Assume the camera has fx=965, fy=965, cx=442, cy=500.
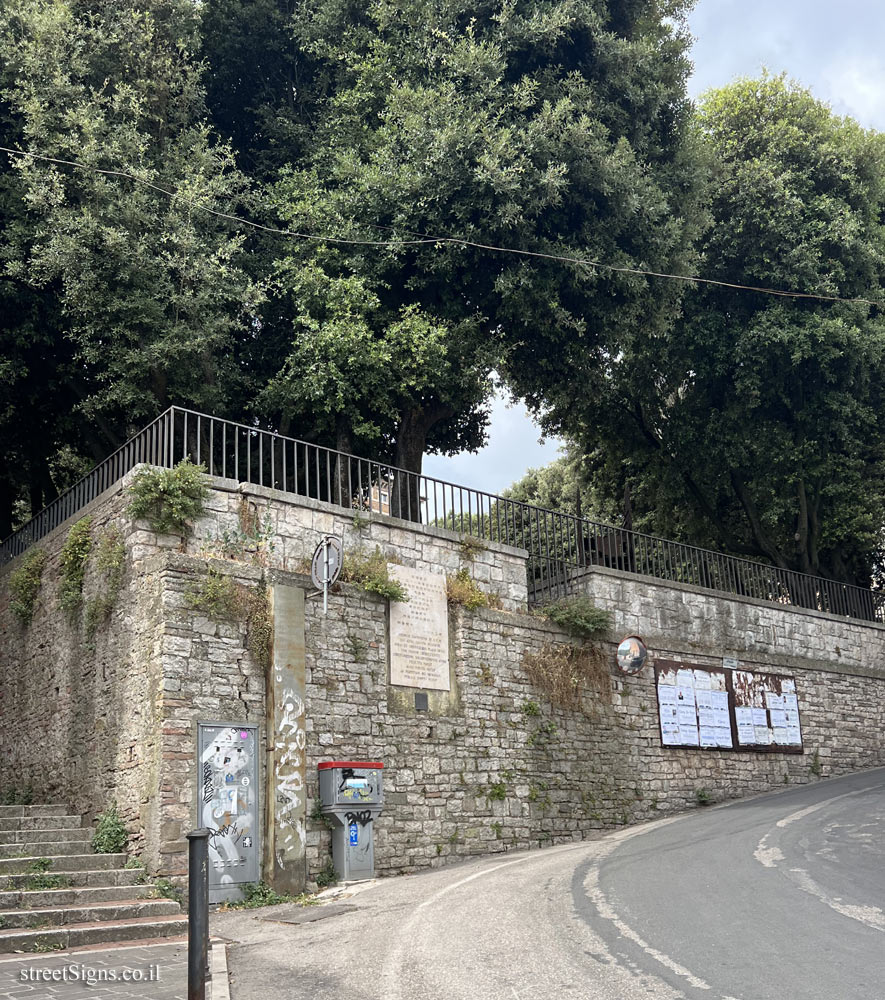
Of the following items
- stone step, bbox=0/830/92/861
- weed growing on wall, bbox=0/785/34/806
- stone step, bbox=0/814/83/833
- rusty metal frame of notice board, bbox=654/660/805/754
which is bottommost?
stone step, bbox=0/830/92/861

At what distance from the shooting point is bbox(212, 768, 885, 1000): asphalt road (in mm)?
5734

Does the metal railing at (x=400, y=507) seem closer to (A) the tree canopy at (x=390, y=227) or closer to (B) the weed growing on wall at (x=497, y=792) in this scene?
(A) the tree canopy at (x=390, y=227)

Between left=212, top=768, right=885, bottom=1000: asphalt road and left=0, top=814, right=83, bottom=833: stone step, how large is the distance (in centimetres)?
293

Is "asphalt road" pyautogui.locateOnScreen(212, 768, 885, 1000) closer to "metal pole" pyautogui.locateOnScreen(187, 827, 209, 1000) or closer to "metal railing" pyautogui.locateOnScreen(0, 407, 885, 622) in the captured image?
"metal pole" pyautogui.locateOnScreen(187, 827, 209, 1000)

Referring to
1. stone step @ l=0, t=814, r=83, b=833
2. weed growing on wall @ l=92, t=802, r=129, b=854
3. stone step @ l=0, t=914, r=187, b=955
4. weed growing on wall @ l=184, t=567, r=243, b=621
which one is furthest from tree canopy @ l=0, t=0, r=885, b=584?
stone step @ l=0, t=914, r=187, b=955

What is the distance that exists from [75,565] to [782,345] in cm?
1555

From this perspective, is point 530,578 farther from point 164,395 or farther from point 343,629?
point 164,395

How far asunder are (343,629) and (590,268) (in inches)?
316

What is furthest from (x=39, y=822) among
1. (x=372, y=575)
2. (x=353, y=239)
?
(x=353, y=239)

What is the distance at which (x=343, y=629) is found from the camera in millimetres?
12859

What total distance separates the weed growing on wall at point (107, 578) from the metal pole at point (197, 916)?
724cm

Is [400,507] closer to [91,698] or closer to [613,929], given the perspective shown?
[91,698]

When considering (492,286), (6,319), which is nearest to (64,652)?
(6,319)

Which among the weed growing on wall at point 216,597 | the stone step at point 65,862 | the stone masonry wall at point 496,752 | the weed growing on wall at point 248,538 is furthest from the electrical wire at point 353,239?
the stone step at point 65,862
